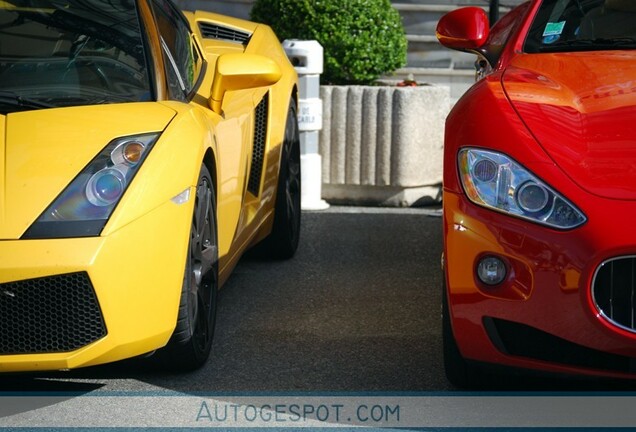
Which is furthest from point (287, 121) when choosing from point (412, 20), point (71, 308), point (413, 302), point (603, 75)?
point (412, 20)

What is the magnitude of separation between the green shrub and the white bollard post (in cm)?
45

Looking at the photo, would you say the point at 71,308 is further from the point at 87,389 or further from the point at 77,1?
the point at 77,1

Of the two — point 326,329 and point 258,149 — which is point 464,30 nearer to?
point 258,149

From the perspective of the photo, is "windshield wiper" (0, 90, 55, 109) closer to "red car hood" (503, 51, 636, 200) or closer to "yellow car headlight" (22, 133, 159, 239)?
"yellow car headlight" (22, 133, 159, 239)

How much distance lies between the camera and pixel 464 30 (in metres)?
5.07

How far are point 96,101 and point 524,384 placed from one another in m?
1.70

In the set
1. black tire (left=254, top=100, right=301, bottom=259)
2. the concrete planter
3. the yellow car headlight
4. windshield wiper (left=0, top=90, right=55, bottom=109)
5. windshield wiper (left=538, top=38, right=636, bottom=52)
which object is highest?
windshield wiper (left=538, top=38, right=636, bottom=52)

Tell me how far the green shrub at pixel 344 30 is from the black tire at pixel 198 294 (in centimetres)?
389

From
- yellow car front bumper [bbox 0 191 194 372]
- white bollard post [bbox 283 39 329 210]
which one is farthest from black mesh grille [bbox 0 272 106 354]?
white bollard post [bbox 283 39 329 210]

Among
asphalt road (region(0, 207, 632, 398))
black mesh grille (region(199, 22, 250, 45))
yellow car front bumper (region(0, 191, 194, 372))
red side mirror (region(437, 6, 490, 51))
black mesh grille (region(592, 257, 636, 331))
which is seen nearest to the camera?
black mesh grille (region(592, 257, 636, 331))

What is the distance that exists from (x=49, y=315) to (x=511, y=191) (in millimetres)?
1384

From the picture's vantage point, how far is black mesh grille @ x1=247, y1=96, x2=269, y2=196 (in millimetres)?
5535

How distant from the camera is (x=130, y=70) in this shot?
440 centimetres

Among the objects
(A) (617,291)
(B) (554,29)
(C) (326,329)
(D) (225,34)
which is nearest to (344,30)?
(D) (225,34)
